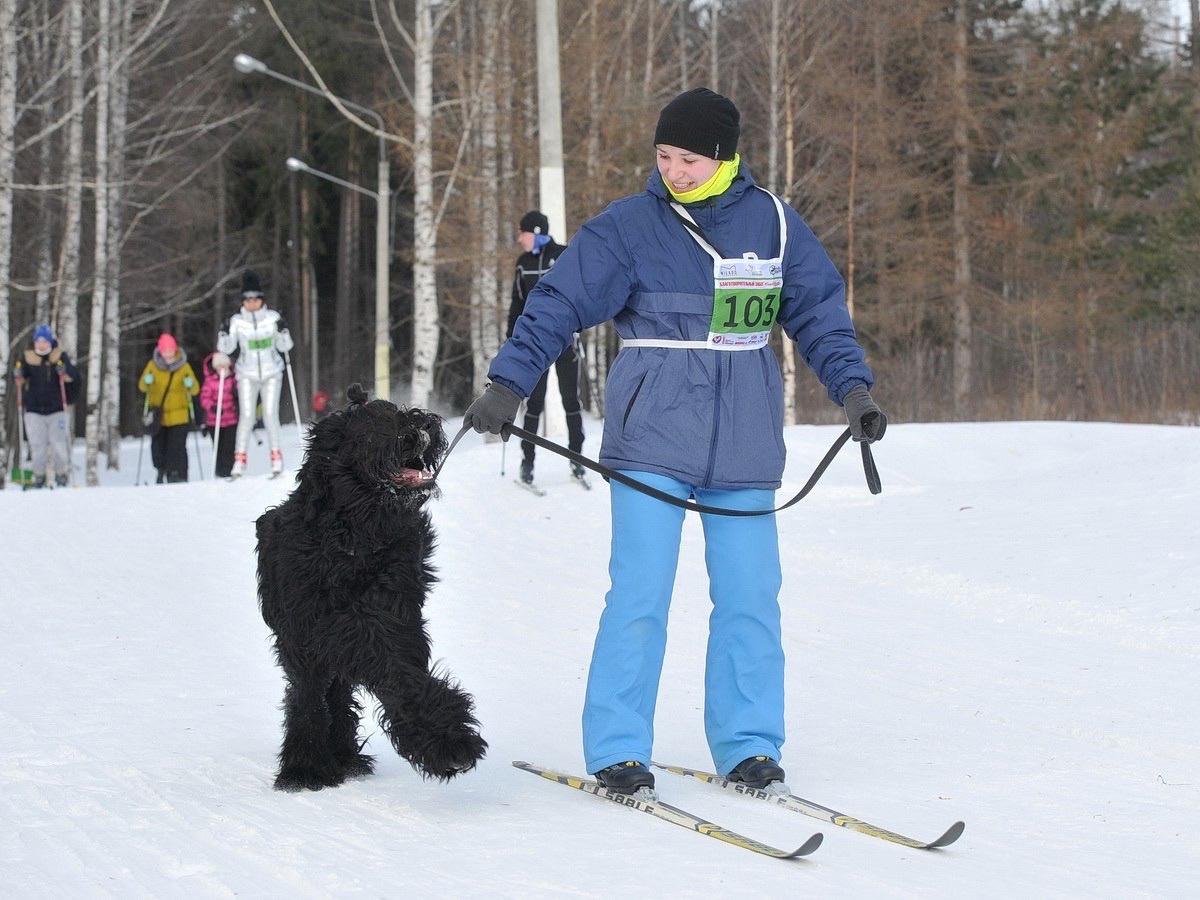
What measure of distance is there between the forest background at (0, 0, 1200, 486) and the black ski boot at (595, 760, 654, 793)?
49.4ft

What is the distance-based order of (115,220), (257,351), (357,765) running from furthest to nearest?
(115,220), (257,351), (357,765)

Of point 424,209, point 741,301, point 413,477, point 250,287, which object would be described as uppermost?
point 424,209

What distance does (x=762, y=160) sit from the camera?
111 ft

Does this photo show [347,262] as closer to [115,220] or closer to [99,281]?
[115,220]

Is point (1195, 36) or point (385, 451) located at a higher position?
point (1195, 36)

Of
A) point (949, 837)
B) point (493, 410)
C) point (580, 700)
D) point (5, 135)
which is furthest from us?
point (5, 135)

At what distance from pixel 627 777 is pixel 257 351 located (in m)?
9.71

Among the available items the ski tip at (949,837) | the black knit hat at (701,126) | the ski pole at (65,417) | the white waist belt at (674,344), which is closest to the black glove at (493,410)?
the white waist belt at (674,344)

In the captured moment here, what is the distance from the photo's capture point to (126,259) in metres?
31.2

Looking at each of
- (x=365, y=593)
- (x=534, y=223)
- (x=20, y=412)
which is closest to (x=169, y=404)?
(x=20, y=412)

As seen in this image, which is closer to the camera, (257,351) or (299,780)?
(299,780)

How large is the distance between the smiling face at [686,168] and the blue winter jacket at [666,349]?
3.0 inches

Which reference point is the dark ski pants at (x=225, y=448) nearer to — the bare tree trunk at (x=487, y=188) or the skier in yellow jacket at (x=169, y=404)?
the skier in yellow jacket at (x=169, y=404)

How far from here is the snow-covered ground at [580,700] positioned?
372cm
